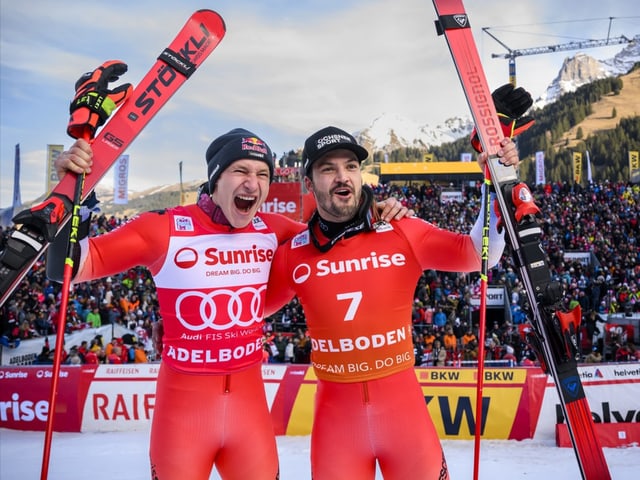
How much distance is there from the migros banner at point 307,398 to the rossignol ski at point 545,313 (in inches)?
192

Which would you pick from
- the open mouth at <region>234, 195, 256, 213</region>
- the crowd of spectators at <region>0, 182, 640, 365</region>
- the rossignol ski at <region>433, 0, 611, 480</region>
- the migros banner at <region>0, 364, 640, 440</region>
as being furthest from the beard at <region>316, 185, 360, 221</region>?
the migros banner at <region>0, 364, 640, 440</region>

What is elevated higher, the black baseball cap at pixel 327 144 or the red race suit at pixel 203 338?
the black baseball cap at pixel 327 144

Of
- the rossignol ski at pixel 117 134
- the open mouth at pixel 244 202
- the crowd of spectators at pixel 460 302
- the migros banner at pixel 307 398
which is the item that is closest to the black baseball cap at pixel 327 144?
the open mouth at pixel 244 202

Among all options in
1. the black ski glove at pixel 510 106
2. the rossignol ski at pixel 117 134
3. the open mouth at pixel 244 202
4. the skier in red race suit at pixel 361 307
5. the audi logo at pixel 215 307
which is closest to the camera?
the rossignol ski at pixel 117 134

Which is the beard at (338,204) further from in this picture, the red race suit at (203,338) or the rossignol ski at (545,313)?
the rossignol ski at (545,313)

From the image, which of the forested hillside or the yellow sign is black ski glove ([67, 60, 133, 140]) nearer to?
the yellow sign

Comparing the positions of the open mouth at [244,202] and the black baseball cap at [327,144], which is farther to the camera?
the open mouth at [244,202]

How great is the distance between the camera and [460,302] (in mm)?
16781

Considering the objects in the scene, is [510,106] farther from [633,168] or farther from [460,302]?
[633,168]

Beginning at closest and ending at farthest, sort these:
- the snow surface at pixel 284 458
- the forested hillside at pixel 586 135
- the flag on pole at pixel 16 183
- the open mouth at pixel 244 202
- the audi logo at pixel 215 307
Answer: the audi logo at pixel 215 307
the open mouth at pixel 244 202
the snow surface at pixel 284 458
the flag on pole at pixel 16 183
the forested hillside at pixel 586 135

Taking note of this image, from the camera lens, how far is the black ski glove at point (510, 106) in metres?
3.34

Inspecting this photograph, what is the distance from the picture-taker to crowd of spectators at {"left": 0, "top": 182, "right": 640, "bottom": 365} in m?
12.2

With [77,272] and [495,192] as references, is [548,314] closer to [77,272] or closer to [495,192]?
[495,192]

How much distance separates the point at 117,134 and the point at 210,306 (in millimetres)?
1344
